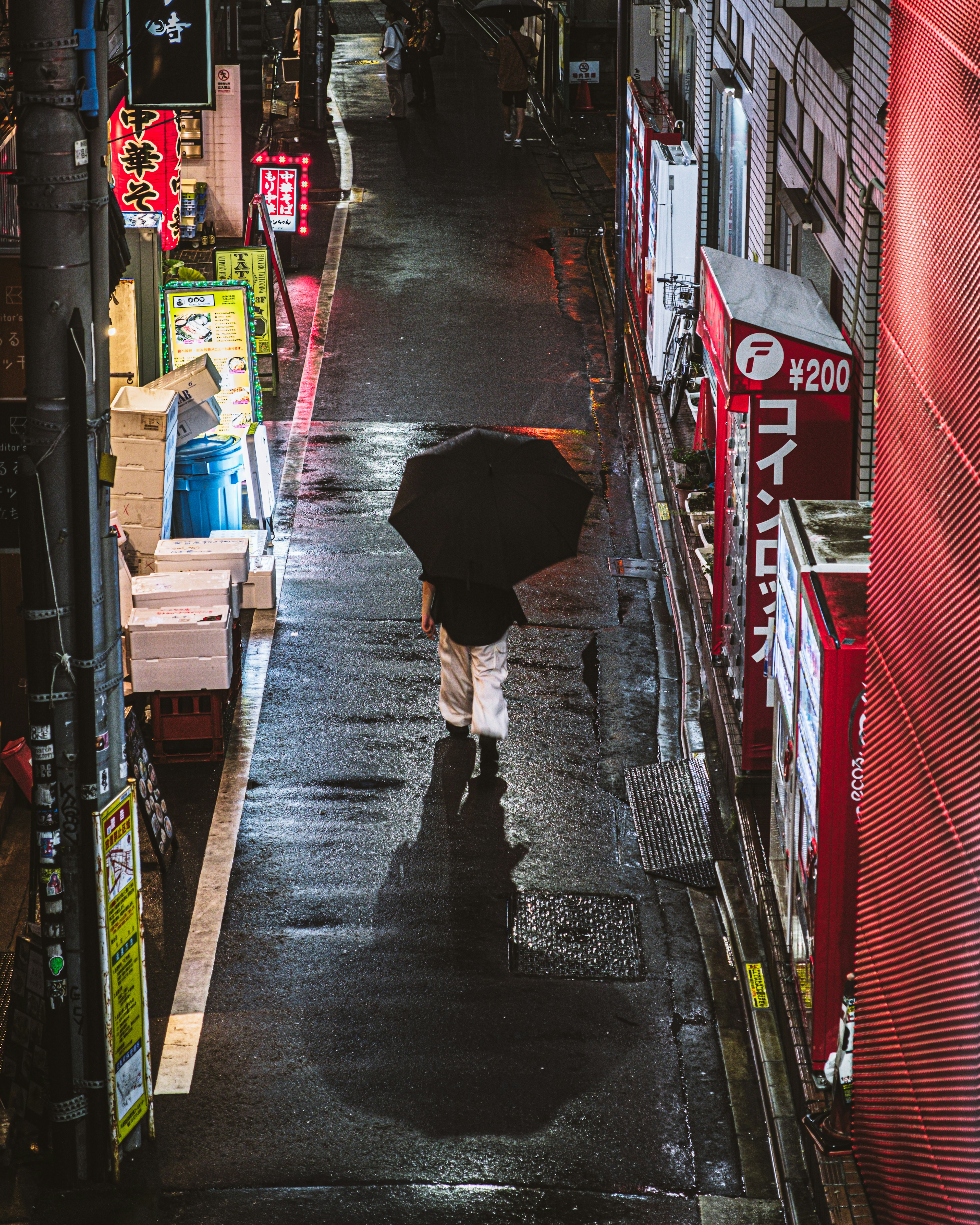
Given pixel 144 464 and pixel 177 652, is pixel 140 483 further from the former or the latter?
pixel 177 652

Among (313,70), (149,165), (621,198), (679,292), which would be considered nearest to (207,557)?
(679,292)

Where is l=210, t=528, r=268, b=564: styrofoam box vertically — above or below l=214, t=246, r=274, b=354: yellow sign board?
below

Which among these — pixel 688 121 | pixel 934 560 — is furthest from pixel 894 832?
pixel 688 121

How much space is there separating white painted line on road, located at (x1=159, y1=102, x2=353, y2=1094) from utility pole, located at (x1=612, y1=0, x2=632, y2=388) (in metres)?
3.77

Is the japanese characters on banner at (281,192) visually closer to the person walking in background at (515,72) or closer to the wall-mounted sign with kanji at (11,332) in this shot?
the person walking in background at (515,72)

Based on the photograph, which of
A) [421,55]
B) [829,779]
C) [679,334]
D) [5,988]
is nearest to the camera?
[829,779]

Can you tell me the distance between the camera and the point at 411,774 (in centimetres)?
1081

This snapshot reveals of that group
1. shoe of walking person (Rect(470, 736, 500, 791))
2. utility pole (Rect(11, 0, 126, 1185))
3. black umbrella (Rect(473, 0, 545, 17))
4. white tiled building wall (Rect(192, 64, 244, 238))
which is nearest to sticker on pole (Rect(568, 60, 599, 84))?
black umbrella (Rect(473, 0, 545, 17))

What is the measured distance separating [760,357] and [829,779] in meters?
3.40

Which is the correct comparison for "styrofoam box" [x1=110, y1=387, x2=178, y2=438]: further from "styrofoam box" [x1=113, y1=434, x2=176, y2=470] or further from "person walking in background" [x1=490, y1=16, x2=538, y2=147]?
"person walking in background" [x1=490, y1=16, x2=538, y2=147]

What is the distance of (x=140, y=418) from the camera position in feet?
41.0

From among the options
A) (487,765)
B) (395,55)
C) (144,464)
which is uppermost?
(395,55)

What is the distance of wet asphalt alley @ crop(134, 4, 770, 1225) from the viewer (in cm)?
707

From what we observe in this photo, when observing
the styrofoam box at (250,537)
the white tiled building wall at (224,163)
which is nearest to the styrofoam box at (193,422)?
the styrofoam box at (250,537)
